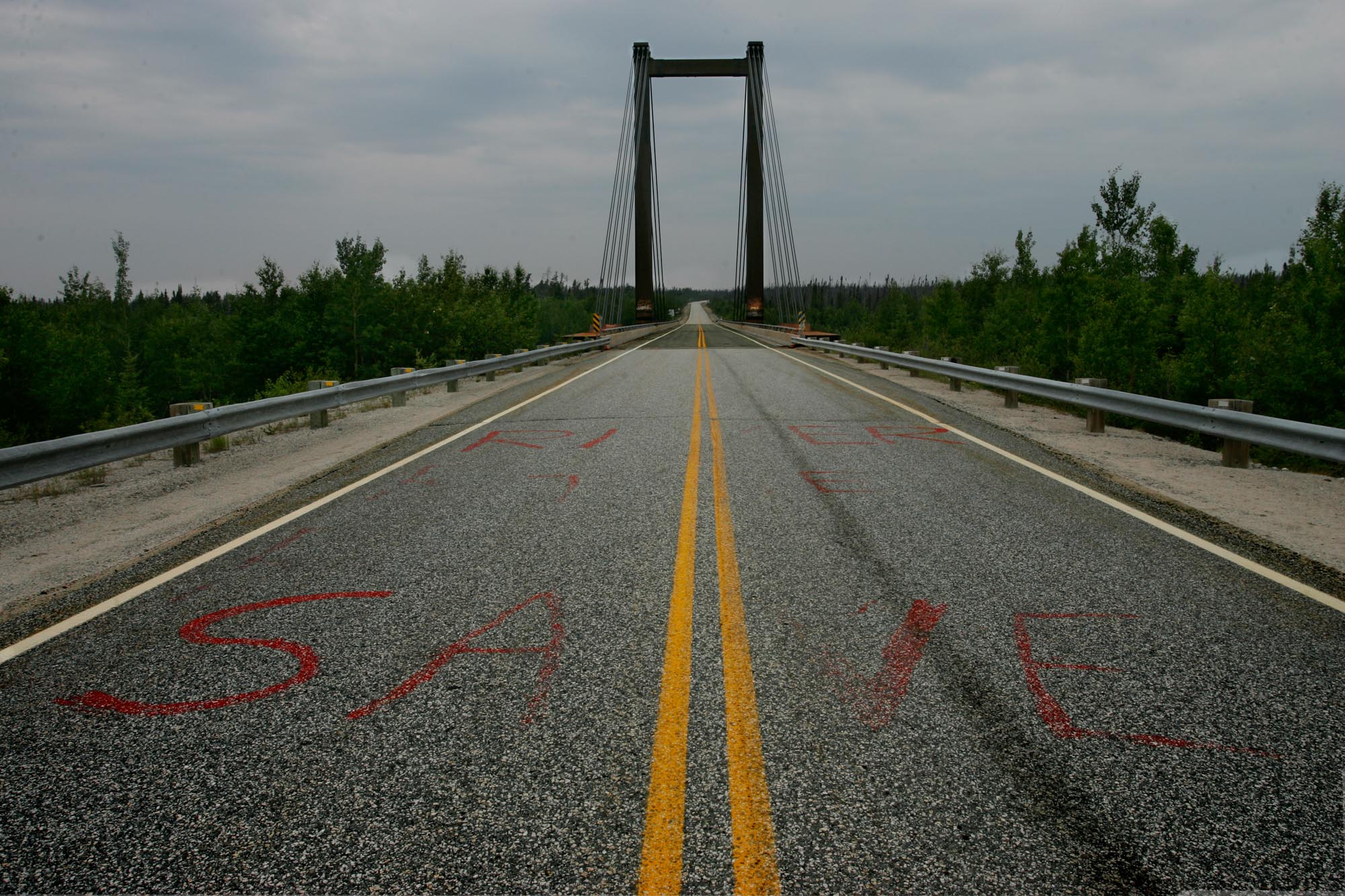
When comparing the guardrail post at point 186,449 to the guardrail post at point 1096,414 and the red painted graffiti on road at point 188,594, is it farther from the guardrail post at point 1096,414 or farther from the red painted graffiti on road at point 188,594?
the guardrail post at point 1096,414

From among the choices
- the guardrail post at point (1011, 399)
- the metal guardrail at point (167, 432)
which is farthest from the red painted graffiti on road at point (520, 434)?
the guardrail post at point (1011, 399)

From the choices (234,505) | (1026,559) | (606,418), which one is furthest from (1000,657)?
(606,418)

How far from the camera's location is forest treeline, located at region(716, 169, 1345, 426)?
27953 mm

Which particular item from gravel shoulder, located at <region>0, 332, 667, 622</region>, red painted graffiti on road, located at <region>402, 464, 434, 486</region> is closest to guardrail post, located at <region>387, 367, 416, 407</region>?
gravel shoulder, located at <region>0, 332, 667, 622</region>

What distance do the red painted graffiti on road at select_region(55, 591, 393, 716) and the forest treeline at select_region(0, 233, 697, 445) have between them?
122 ft

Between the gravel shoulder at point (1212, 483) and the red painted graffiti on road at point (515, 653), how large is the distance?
16.6 ft

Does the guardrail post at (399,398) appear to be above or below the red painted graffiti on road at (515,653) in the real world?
above

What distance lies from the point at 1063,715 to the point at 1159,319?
40711 mm

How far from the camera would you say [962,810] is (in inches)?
100

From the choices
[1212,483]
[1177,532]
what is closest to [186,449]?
[1177,532]

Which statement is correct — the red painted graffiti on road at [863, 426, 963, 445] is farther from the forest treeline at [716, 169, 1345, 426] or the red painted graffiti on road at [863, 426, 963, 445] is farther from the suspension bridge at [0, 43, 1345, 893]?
the forest treeline at [716, 169, 1345, 426]

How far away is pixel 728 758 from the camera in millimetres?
2828

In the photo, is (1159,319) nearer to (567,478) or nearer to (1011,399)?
(1011,399)

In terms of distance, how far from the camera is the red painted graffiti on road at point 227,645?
10.9 ft
